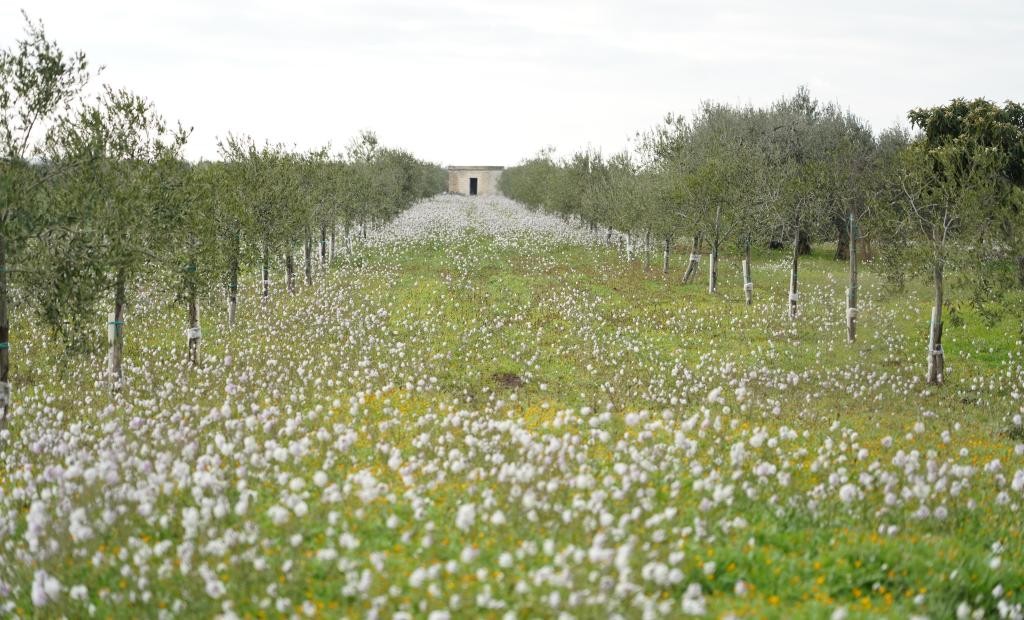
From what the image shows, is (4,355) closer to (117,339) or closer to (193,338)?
(117,339)

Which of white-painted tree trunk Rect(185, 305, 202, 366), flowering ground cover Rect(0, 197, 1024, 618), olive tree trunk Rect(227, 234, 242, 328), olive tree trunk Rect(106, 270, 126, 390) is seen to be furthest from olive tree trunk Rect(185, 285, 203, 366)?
olive tree trunk Rect(227, 234, 242, 328)

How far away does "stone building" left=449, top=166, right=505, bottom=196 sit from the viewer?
17788 centimetres

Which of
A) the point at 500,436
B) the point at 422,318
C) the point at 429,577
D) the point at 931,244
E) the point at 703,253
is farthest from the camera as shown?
the point at 703,253

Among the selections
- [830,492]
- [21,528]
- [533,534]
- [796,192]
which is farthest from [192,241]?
[796,192]

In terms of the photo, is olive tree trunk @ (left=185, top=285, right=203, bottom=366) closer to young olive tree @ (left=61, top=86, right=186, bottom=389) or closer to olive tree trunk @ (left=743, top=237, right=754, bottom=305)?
young olive tree @ (left=61, top=86, right=186, bottom=389)

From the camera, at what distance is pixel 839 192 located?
26016 mm

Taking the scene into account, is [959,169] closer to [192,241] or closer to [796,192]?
[796,192]

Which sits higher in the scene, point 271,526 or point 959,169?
A: point 959,169

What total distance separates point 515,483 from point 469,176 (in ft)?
569

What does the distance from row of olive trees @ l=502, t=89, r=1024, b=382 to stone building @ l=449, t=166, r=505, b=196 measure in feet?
400

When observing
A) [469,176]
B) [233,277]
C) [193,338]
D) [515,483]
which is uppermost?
[469,176]

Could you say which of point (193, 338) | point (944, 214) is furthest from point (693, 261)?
point (193, 338)

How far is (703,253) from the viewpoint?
48000mm

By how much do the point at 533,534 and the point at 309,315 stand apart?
19.5m
